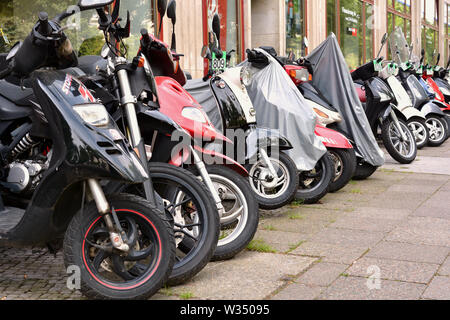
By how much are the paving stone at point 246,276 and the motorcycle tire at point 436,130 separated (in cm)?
708

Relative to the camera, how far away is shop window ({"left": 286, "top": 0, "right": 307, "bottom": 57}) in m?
14.1

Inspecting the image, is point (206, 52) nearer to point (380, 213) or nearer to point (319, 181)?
point (319, 181)

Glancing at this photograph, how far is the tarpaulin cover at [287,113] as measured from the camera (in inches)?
208

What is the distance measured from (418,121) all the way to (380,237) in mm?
5380

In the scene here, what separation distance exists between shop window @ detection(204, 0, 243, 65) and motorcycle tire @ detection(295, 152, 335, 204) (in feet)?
20.8

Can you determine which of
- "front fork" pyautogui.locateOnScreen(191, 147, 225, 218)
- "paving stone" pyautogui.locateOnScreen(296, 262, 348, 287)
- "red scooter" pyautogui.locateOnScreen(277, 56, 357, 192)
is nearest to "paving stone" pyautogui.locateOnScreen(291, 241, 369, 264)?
"paving stone" pyautogui.locateOnScreen(296, 262, 348, 287)

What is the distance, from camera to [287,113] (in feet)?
17.5

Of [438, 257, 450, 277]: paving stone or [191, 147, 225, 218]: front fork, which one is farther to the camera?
[191, 147, 225, 218]: front fork

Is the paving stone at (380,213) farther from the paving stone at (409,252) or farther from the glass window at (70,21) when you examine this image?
the glass window at (70,21)

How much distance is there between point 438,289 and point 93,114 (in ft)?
6.13

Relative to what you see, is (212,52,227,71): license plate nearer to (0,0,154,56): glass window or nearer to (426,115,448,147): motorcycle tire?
(0,0,154,56): glass window

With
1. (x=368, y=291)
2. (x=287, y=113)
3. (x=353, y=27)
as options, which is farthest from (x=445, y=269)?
(x=353, y=27)

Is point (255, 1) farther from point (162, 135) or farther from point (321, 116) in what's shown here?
point (162, 135)
